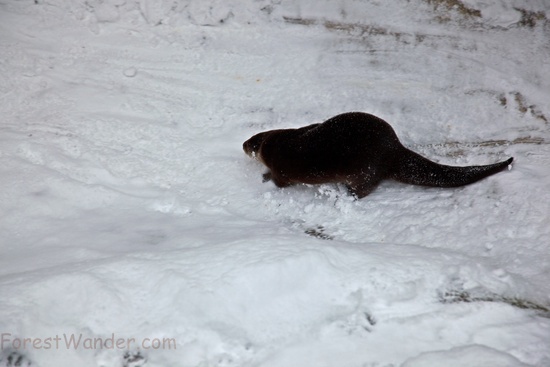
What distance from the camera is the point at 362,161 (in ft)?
9.00

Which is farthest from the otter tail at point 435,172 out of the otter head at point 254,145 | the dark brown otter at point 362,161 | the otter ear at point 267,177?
the otter head at point 254,145

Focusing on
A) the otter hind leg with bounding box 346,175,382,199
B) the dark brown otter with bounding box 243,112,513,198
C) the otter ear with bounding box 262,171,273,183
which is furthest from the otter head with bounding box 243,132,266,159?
the otter hind leg with bounding box 346,175,382,199

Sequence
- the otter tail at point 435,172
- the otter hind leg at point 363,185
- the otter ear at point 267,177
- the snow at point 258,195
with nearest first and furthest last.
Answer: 1. the snow at point 258,195
2. the otter tail at point 435,172
3. the otter hind leg at point 363,185
4. the otter ear at point 267,177

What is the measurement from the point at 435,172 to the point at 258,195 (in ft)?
3.51

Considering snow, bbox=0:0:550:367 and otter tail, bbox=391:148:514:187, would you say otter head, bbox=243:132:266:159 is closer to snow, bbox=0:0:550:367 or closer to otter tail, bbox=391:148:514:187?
snow, bbox=0:0:550:367

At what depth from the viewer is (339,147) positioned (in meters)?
2.78

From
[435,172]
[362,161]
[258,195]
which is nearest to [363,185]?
[362,161]

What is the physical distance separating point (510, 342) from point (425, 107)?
2090 millimetres

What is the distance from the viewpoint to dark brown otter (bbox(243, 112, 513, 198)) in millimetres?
2678

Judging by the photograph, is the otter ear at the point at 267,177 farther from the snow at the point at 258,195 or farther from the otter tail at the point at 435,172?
the otter tail at the point at 435,172

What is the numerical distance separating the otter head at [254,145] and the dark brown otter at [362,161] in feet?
1.07

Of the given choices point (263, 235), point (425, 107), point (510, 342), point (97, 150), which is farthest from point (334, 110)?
point (510, 342)

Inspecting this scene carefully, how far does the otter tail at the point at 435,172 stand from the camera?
8.68 ft

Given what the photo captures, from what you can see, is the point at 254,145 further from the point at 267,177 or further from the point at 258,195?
the point at 258,195
